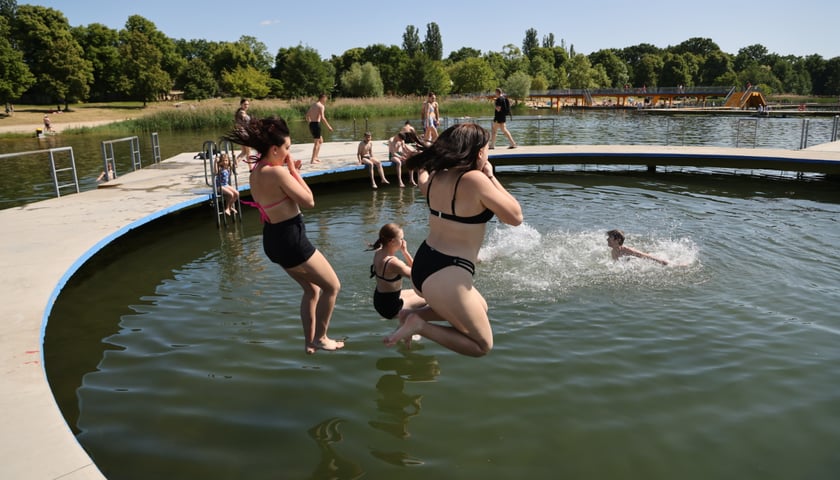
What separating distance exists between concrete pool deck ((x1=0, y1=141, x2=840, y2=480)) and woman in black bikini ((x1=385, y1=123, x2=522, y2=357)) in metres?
2.41

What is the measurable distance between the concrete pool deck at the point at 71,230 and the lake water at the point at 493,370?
25.5 inches

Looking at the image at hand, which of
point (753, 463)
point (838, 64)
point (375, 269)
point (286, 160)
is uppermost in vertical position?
point (838, 64)

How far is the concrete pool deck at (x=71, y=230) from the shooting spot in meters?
3.70

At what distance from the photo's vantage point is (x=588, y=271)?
29.1 feet

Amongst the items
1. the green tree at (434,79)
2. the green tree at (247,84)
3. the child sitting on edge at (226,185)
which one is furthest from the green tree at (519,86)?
the child sitting on edge at (226,185)

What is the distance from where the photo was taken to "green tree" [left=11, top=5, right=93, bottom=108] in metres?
66.2

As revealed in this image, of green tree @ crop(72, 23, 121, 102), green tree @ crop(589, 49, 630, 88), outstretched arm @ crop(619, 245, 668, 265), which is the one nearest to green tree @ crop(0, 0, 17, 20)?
green tree @ crop(72, 23, 121, 102)

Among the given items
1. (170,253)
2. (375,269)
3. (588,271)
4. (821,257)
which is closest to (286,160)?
(375,269)

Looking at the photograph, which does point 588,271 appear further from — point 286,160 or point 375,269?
point 286,160

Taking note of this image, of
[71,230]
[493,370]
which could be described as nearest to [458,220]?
[493,370]

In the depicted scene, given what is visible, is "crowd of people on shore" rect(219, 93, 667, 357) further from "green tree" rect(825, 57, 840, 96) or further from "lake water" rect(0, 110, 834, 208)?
"green tree" rect(825, 57, 840, 96)

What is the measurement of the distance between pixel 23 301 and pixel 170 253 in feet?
14.1

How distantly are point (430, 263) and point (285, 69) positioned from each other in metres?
92.3

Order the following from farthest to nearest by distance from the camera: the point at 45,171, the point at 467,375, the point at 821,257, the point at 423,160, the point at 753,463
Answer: the point at 45,171
the point at 821,257
the point at 467,375
the point at 753,463
the point at 423,160
